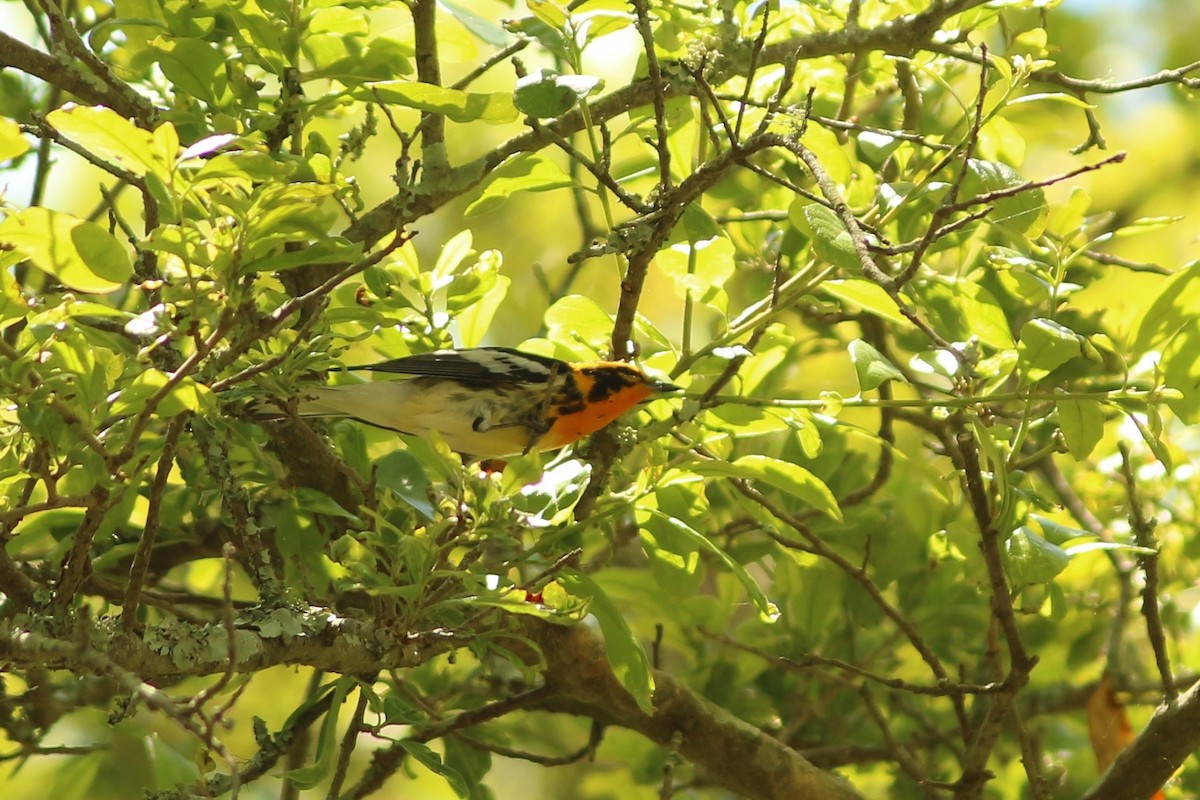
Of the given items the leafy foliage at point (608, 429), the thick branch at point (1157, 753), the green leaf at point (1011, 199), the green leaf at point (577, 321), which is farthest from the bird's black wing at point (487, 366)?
the thick branch at point (1157, 753)

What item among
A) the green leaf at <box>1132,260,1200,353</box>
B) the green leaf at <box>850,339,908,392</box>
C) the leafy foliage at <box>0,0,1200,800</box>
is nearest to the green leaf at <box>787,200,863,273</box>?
the leafy foliage at <box>0,0,1200,800</box>

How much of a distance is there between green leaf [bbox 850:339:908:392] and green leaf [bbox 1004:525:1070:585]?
327 millimetres

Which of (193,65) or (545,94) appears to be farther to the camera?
(193,65)

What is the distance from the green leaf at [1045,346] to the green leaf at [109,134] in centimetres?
133

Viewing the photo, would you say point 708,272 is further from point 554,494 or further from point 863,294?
point 554,494

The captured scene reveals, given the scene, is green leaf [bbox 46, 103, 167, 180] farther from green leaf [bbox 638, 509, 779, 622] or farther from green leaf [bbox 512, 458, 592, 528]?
green leaf [bbox 638, 509, 779, 622]

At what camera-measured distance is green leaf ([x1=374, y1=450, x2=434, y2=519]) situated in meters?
2.16

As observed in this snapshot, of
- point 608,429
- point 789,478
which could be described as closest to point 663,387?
point 608,429

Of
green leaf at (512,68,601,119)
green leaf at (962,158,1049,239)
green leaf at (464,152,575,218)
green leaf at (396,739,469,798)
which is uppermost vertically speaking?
green leaf at (512,68,601,119)

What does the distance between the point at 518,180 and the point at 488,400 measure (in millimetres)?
1147

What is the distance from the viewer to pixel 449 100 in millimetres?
1912

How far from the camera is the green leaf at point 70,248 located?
147cm

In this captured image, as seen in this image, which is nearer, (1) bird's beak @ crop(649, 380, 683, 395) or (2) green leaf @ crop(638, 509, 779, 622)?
(2) green leaf @ crop(638, 509, 779, 622)

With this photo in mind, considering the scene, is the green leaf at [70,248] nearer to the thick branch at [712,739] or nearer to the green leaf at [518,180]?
the green leaf at [518,180]
